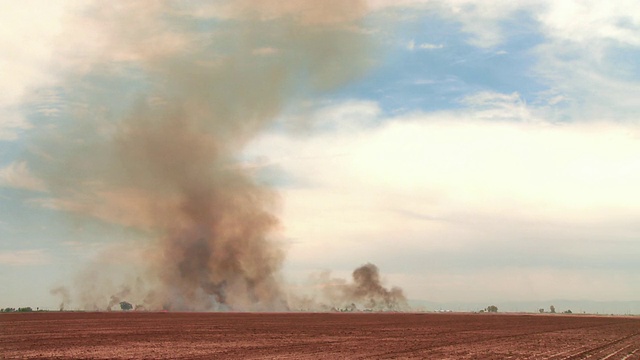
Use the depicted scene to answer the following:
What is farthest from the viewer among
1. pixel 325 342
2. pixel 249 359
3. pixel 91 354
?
pixel 325 342

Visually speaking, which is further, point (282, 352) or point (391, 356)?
point (282, 352)

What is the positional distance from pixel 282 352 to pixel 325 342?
12.1 m

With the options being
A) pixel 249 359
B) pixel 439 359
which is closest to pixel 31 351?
pixel 249 359

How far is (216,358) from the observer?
4253 centimetres

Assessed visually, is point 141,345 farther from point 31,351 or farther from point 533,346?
point 533,346

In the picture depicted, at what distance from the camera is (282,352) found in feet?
156

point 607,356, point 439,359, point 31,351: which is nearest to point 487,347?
point 607,356

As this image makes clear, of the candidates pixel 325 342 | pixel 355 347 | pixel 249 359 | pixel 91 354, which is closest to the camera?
pixel 249 359

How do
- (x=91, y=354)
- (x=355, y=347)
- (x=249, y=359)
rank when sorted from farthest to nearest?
(x=355, y=347)
(x=91, y=354)
(x=249, y=359)

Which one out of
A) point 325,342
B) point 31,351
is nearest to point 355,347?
point 325,342

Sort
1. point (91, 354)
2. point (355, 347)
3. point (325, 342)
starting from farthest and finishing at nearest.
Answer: point (325, 342) → point (355, 347) → point (91, 354)

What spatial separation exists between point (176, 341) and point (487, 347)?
3019 centimetres

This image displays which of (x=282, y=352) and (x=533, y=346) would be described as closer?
(x=282, y=352)

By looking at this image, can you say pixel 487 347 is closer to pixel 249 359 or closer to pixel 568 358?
pixel 568 358
